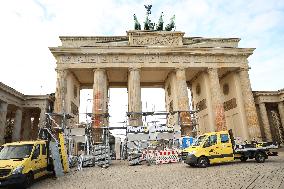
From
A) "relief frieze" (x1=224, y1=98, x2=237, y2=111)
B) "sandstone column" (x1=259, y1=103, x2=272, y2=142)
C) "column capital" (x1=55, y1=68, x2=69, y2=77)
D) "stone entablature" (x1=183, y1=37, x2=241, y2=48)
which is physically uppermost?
"stone entablature" (x1=183, y1=37, x2=241, y2=48)

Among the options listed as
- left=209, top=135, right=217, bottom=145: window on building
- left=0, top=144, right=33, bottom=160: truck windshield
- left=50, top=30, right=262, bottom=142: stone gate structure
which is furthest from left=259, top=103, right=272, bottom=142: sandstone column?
left=0, top=144, right=33, bottom=160: truck windshield

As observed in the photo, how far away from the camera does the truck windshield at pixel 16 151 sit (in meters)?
11.4

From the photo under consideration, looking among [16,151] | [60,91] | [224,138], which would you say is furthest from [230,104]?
[16,151]

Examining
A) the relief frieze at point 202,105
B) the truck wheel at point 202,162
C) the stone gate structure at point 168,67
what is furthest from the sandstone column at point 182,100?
the truck wheel at point 202,162

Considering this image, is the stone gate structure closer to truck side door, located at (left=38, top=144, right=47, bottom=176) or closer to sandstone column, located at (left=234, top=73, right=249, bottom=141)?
sandstone column, located at (left=234, top=73, right=249, bottom=141)

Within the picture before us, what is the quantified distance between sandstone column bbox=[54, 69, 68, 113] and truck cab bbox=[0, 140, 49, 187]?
642 inches

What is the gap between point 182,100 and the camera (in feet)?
101

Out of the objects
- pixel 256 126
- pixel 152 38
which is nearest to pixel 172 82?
pixel 152 38

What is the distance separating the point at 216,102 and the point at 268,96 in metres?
11.7

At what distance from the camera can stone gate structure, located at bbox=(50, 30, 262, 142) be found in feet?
101

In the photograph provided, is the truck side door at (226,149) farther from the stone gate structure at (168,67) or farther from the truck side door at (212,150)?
the stone gate structure at (168,67)

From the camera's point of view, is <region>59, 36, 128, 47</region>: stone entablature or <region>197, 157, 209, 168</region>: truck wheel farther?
<region>59, 36, 128, 47</region>: stone entablature

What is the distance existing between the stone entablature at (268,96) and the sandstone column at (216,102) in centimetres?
945

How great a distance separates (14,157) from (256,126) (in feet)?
94.0
